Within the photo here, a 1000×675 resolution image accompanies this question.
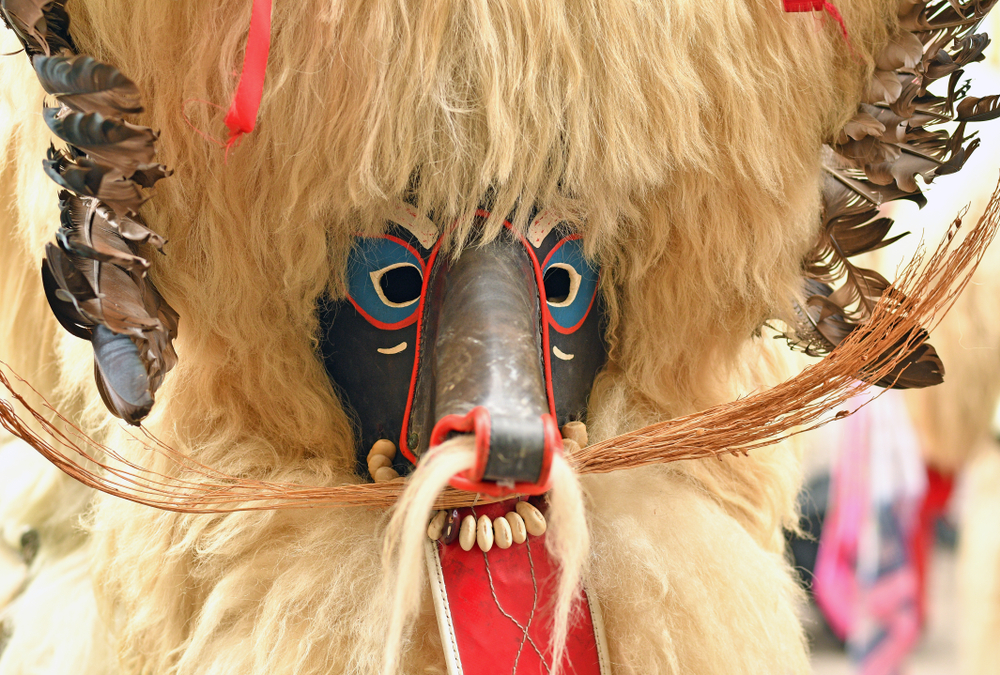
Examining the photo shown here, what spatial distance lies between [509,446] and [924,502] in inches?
70.0

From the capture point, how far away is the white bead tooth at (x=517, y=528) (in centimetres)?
68

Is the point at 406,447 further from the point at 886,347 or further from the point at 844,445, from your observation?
the point at 844,445

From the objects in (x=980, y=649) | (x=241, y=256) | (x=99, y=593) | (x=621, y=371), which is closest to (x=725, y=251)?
(x=621, y=371)

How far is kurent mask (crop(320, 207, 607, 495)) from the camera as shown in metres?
0.54

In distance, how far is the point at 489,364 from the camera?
575 mm

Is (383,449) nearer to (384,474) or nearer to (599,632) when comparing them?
(384,474)

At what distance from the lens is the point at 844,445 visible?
6.95ft

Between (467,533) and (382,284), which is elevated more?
(382,284)

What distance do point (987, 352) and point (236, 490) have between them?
4.00ft

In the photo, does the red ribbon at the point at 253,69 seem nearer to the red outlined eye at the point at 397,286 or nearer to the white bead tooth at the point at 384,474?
the red outlined eye at the point at 397,286

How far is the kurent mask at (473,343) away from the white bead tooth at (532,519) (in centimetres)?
7

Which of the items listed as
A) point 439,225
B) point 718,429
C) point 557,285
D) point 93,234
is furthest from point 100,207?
point 718,429

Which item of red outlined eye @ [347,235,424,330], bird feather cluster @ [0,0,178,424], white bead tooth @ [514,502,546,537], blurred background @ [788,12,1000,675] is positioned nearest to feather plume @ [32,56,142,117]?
bird feather cluster @ [0,0,178,424]

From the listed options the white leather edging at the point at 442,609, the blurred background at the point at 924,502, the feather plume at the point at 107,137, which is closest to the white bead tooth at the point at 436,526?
the white leather edging at the point at 442,609
